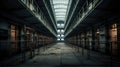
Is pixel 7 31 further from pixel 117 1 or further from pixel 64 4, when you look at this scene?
pixel 64 4

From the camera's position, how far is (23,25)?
36.3 feet

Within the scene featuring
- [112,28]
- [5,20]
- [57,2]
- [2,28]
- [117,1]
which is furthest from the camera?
[57,2]

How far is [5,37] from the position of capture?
7730 millimetres

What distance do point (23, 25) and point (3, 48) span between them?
399 centimetres

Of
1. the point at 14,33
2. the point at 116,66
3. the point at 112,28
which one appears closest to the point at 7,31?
the point at 14,33

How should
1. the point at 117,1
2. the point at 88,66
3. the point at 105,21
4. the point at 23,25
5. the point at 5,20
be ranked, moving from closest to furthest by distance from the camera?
1. the point at 88,66
2. the point at 117,1
3. the point at 5,20
4. the point at 105,21
5. the point at 23,25

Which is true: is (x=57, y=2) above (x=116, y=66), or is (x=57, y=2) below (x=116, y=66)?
above

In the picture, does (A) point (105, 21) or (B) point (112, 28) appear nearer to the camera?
(B) point (112, 28)

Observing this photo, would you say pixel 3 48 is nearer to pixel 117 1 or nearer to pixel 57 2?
pixel 117 1

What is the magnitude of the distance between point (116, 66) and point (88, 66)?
43.4 inches

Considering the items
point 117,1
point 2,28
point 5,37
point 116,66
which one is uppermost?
point 117,1

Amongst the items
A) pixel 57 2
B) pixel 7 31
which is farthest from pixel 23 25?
pixel 57 2

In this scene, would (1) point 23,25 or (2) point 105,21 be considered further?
(1) point 23,25

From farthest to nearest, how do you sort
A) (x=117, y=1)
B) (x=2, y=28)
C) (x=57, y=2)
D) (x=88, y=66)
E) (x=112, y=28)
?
(x=57, y=2) < (x=112, y=28) < (x=2, y=28) < (x=117, y=1) < (x=88, y=66)
